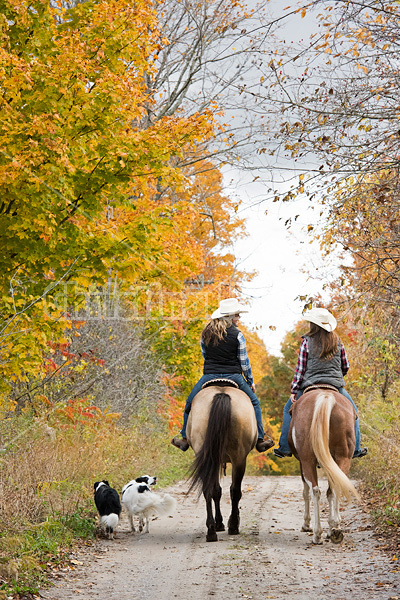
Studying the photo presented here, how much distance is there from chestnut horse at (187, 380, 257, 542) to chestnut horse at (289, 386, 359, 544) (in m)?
0.64

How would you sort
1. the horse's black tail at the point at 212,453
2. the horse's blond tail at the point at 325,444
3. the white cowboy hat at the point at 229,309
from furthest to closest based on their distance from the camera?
1. the white cowboy hat at the point at 229,309
2. the horse's black tail at the point at 212,453
3. the horse's blond tail at the point at 325,444

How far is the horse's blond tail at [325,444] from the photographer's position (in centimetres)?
718

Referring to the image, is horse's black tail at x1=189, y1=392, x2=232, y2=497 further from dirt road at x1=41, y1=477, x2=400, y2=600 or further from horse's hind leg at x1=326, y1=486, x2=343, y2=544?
horse's hind leg at x1=326, y1=486, x2=343, y2=544

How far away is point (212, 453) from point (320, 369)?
1.74 m

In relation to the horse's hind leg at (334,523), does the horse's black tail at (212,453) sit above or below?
above

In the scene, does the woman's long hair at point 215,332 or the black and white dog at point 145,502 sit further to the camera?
the woman's long hair at point 215,332

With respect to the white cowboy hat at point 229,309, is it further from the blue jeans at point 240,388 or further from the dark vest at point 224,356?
the blue jeans at point 240,388

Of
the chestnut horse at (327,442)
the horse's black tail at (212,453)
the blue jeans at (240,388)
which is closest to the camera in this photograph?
the chestnut horse at (327,442)

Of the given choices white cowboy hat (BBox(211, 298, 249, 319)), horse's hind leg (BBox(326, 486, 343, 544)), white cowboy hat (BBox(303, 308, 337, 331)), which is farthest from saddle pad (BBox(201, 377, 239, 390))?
horse's hind leg (BBox(326, 486, 343, 544))

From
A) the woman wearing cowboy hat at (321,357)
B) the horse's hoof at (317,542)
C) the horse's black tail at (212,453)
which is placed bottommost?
the horse's hoof at (317,542)

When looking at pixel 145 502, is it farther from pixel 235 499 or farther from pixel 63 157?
pixel 63 157

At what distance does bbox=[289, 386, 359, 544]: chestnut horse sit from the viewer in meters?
7.30

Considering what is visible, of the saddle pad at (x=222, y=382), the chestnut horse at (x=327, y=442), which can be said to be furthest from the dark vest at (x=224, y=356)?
the chestnut horse at (x=327, y=442)

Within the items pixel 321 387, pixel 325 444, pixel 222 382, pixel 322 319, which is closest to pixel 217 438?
pixel 222 382
